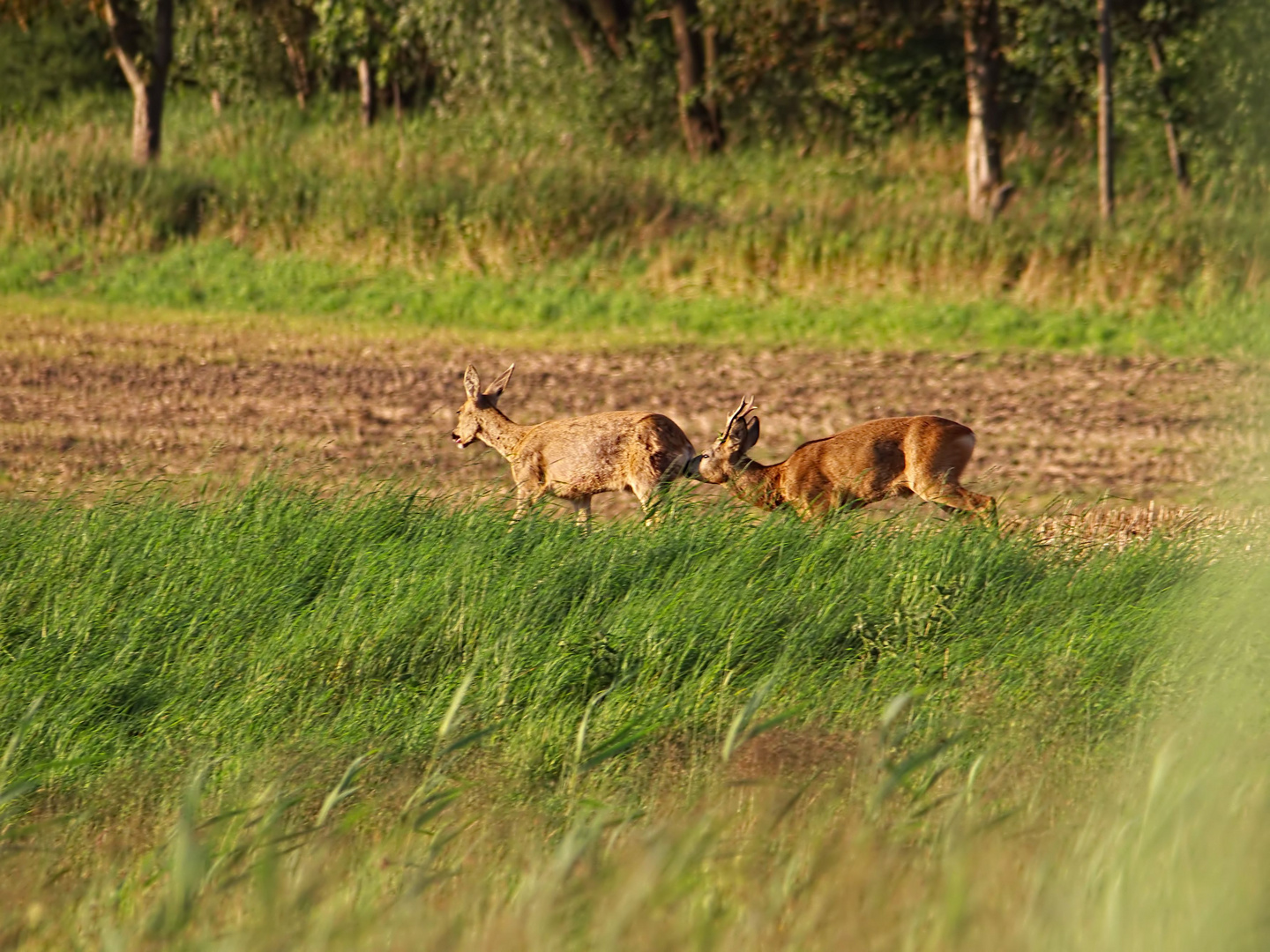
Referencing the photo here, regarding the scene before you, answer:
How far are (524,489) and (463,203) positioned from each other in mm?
14062

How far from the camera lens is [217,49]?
37.3 metres

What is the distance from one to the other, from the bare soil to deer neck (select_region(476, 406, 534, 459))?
1113 millimetres

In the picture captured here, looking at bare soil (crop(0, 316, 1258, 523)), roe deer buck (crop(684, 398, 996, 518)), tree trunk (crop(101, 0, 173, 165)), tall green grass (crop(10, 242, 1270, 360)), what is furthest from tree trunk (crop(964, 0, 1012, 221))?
roe deer buck (crop(684, 398, 996, 518))

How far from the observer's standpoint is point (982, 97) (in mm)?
23594

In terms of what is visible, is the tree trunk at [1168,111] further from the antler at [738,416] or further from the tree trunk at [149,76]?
the antler at [738,416]

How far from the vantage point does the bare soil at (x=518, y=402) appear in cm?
1151

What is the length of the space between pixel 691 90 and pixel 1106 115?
321 inches

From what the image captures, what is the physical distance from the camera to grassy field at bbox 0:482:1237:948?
3.72m

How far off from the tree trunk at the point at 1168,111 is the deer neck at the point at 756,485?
65.5 ft

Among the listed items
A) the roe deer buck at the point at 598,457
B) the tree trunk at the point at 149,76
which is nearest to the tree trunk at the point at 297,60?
the tree trunk at the point at 149,76

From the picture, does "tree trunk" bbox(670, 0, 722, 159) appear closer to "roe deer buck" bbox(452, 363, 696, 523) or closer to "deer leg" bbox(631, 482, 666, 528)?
"roe deer buck" bbox(452, 363, 696, 523)

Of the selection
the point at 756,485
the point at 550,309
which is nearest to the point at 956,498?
the point at 756,485

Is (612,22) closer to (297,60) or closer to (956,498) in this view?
(297,60)

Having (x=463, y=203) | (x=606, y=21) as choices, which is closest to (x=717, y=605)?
(x=463, y=203)
